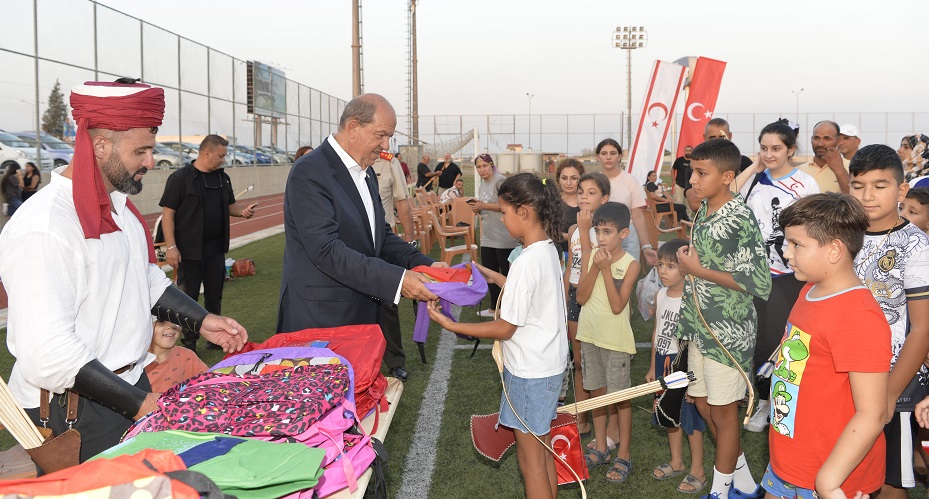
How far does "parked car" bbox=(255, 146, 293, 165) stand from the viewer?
111 ft

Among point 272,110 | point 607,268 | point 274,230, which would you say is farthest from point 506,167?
point 607,268

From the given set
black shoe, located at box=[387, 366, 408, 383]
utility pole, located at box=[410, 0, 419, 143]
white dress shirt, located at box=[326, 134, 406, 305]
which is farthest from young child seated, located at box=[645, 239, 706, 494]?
utility pole, located at box=[410, 0, 419, 143]

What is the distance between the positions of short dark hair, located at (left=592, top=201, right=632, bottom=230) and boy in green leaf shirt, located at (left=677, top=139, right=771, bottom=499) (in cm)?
84

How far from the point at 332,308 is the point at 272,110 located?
3177 centimetres

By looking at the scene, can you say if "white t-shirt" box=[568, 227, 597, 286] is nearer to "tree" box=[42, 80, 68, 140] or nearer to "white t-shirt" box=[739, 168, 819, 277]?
"white t-shirt" box=[739, 168, 819, 277]

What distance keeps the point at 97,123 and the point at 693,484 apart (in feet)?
11.7

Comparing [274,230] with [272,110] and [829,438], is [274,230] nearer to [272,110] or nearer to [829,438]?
[272,110]

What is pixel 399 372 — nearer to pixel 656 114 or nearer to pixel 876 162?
pixel 876 162

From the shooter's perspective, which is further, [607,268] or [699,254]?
[607,268]

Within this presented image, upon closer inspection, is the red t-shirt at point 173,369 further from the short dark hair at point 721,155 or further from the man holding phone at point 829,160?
the man holding phone at point 829,160

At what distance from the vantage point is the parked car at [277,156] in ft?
111

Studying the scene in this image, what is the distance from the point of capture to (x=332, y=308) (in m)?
3.52

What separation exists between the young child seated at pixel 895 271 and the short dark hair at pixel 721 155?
1.76 feet

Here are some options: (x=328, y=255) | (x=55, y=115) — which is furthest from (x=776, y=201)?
(x=55, y=115)
